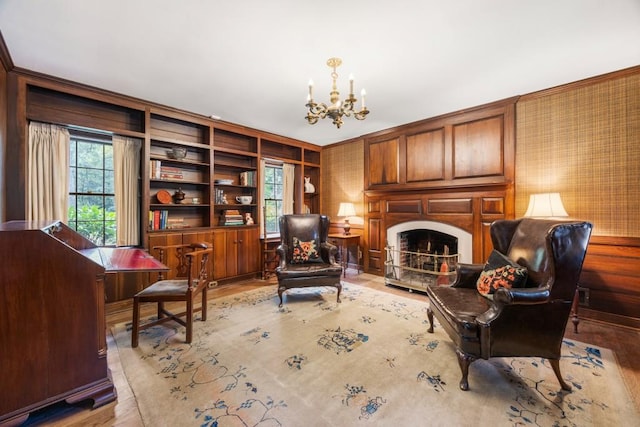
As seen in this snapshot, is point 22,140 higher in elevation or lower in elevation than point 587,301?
higher

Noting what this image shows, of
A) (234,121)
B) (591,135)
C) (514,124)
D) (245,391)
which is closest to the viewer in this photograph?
(245,391)

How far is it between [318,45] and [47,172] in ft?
10.4

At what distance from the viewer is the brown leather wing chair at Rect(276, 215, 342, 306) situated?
3.27 m

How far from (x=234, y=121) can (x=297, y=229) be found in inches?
78.7

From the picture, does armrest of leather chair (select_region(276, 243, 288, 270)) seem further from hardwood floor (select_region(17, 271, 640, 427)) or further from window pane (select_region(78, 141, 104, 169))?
window pane (select_region(78, 141, 104, 169))

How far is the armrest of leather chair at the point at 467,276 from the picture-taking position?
92.8 inches

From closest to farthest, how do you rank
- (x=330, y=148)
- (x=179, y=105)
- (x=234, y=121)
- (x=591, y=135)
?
1. (x=591, y=135)
2. (x=179, y=105)
3. (x=234, y=121)
4. (x=330, y=148)

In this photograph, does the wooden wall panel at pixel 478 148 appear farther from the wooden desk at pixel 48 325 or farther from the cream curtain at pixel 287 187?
the wooden desk at pixel 48 325

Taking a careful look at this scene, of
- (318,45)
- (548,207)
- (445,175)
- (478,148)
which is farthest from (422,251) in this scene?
(318,45)

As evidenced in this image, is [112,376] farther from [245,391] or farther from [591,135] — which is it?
[591,135]

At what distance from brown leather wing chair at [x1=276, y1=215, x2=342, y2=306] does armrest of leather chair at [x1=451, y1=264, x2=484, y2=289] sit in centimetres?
138

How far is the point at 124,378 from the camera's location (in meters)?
1.86

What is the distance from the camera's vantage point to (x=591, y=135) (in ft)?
9.28

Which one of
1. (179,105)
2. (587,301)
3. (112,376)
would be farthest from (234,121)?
(587,301)
